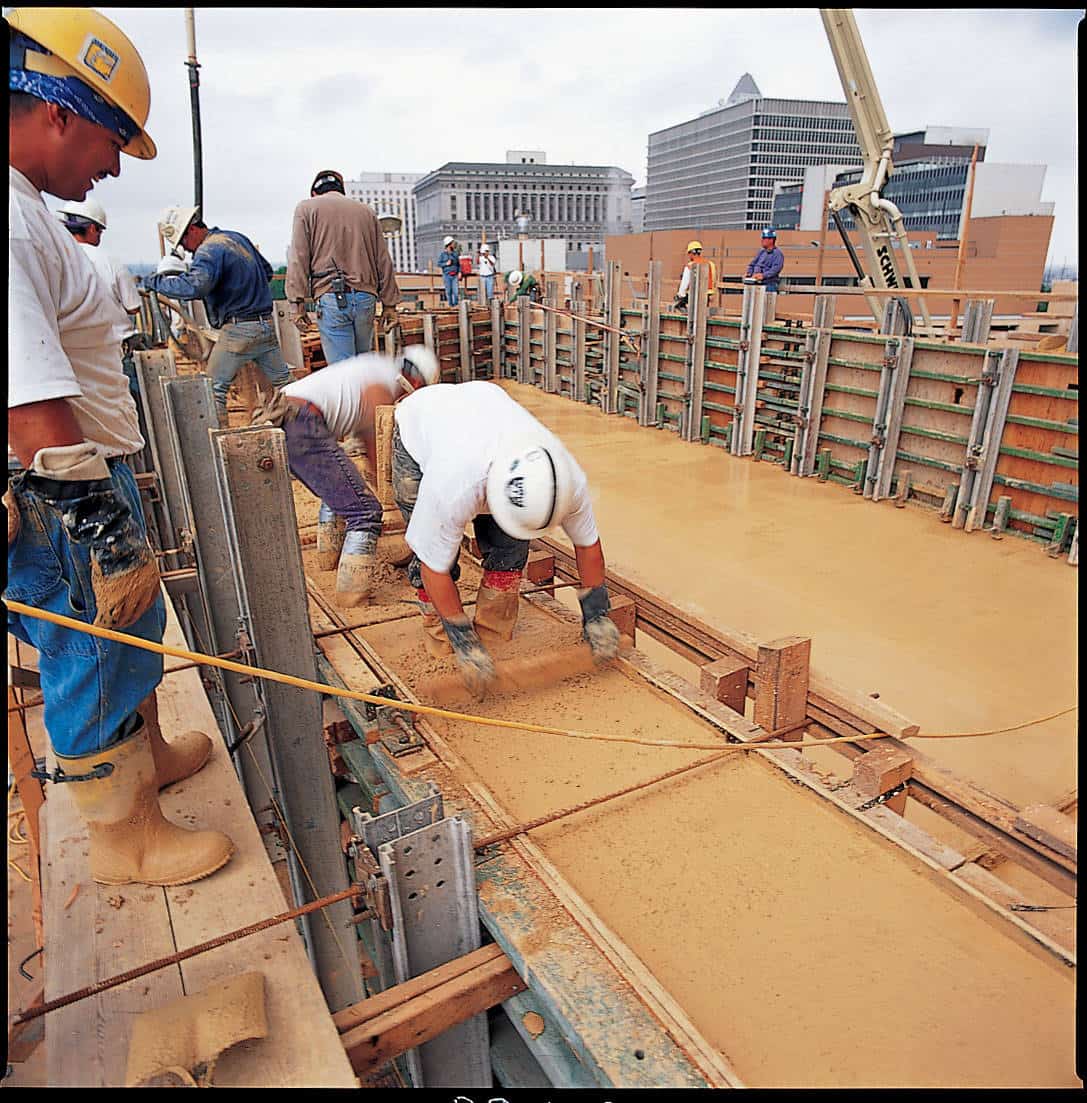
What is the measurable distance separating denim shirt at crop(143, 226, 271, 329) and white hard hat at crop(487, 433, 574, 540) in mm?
4029

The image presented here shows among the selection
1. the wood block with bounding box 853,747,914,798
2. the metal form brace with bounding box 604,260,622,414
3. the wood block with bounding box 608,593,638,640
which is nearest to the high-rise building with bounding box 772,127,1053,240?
the metal form brace with bounding box 604,260,622,414

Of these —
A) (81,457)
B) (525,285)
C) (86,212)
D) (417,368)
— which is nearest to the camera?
(81,457)

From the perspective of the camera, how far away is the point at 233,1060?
1.73 meters

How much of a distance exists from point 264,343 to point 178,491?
1.99 meters

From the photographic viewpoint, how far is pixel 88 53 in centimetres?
175

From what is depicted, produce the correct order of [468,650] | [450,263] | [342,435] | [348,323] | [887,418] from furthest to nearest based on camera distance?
[450,263]
[887,418]
[348,323]
[342,435]
[468,650]

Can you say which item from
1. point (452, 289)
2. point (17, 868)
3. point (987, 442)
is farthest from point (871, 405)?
point (452, 289)

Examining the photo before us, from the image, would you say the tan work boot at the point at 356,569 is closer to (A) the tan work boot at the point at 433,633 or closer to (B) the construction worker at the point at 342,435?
(B) the construction worker at the point at 342,435

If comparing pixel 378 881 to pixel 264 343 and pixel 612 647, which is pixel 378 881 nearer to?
pixel 612 647

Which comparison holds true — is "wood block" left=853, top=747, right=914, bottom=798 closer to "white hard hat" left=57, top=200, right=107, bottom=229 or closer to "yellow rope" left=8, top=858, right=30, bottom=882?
"yellow rope" left=8, top=858, right=30, bottom=882

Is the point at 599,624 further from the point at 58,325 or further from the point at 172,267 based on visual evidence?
the point at 172,267

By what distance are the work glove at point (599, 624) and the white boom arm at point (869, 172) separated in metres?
8.08

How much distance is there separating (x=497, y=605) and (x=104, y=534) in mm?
2048

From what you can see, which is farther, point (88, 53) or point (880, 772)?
point (880, 772)
